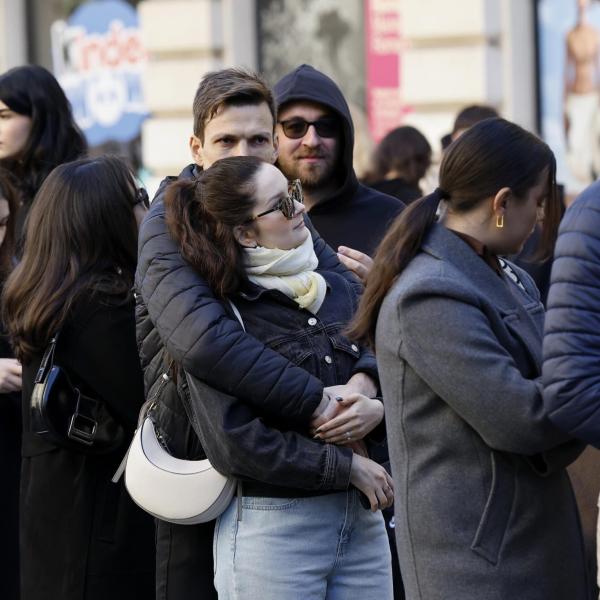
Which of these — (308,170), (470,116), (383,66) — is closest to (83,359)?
(308,170)

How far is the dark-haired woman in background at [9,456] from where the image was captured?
480cm

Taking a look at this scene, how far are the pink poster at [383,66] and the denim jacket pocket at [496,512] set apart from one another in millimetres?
7926

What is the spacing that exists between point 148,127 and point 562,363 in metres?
9.33

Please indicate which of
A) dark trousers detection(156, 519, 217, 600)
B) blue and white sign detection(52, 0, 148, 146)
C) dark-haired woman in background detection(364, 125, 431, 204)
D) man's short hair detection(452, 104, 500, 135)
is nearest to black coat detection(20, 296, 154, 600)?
dark trousers detection(156, 519, 217, 600)

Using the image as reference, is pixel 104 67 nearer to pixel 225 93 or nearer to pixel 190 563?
pixel 225 93

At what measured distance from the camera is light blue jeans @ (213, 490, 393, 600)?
329 cm

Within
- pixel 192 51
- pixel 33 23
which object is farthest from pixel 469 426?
pixel 33 23

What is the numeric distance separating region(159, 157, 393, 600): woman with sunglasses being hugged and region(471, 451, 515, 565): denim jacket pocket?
1.80 ft

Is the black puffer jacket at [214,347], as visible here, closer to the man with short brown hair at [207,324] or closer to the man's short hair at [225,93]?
the man with short brown hair at [207,324]

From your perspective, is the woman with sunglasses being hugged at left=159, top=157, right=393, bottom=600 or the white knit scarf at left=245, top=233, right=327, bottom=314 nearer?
the woman with sunglasses being hugged at left=159, top=157, right=393, bottom=600

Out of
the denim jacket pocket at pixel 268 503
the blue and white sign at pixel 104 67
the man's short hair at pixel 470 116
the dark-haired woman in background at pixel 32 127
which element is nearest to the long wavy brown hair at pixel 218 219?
the denim jacket pocket at pixel 268 503

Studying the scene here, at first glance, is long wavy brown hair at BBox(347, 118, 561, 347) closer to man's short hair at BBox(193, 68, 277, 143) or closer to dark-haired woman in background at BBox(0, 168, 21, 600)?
man's short hair at BBox(193, 68, 277, 143)

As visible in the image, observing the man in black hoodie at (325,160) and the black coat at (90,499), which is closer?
the black coat at (90,499)

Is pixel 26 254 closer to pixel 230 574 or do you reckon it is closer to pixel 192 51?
pixel 230 574
